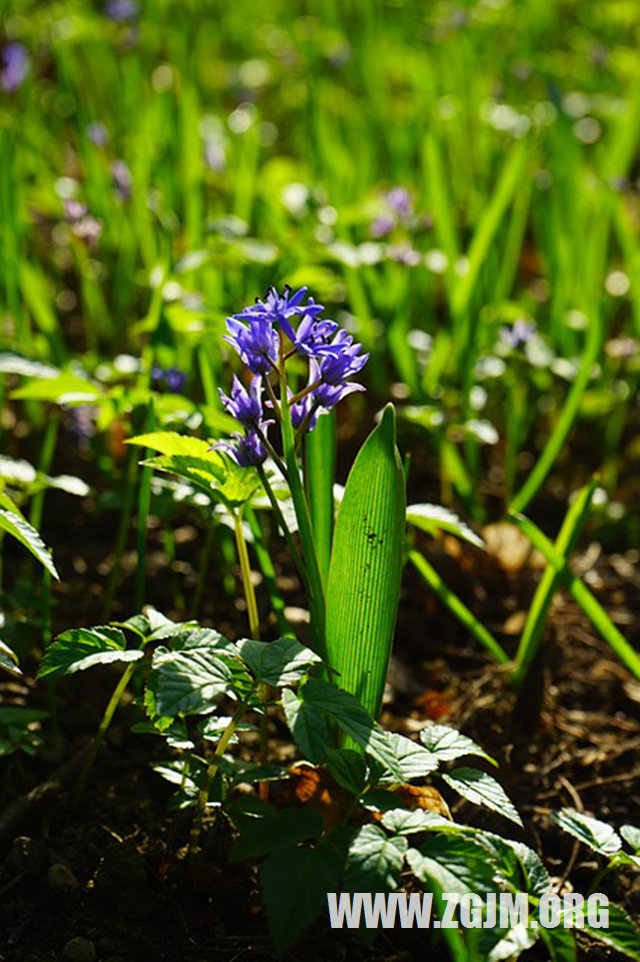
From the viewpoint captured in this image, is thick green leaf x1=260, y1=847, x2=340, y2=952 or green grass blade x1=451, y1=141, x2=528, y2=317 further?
green grass blade x1=451, y1=141, x2=528, y2=317

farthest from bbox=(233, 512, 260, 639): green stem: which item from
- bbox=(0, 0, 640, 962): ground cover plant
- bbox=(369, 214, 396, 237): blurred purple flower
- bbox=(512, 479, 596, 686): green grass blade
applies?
bbox=(369, 214, 396, 237): blurred purple flower

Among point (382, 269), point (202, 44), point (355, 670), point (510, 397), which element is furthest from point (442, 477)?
point (202, 44)

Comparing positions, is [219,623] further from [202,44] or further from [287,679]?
[202,44]

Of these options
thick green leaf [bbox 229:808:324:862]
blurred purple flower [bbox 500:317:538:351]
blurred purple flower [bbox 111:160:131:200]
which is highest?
blurred purple flower [bbox 111:160:131:200]

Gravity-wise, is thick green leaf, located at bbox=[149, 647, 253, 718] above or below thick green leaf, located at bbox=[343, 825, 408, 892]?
above

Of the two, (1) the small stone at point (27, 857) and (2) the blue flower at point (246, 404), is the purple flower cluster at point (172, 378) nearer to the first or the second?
(2) the blue flower at point (246, 404)

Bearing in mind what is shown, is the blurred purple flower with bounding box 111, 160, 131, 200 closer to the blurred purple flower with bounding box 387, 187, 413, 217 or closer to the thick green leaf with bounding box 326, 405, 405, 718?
the blurred purple flower with bounding box 387, 187, 413, 217

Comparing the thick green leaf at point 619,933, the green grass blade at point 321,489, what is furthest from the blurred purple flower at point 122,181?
the thick green leaf at point 619,933
